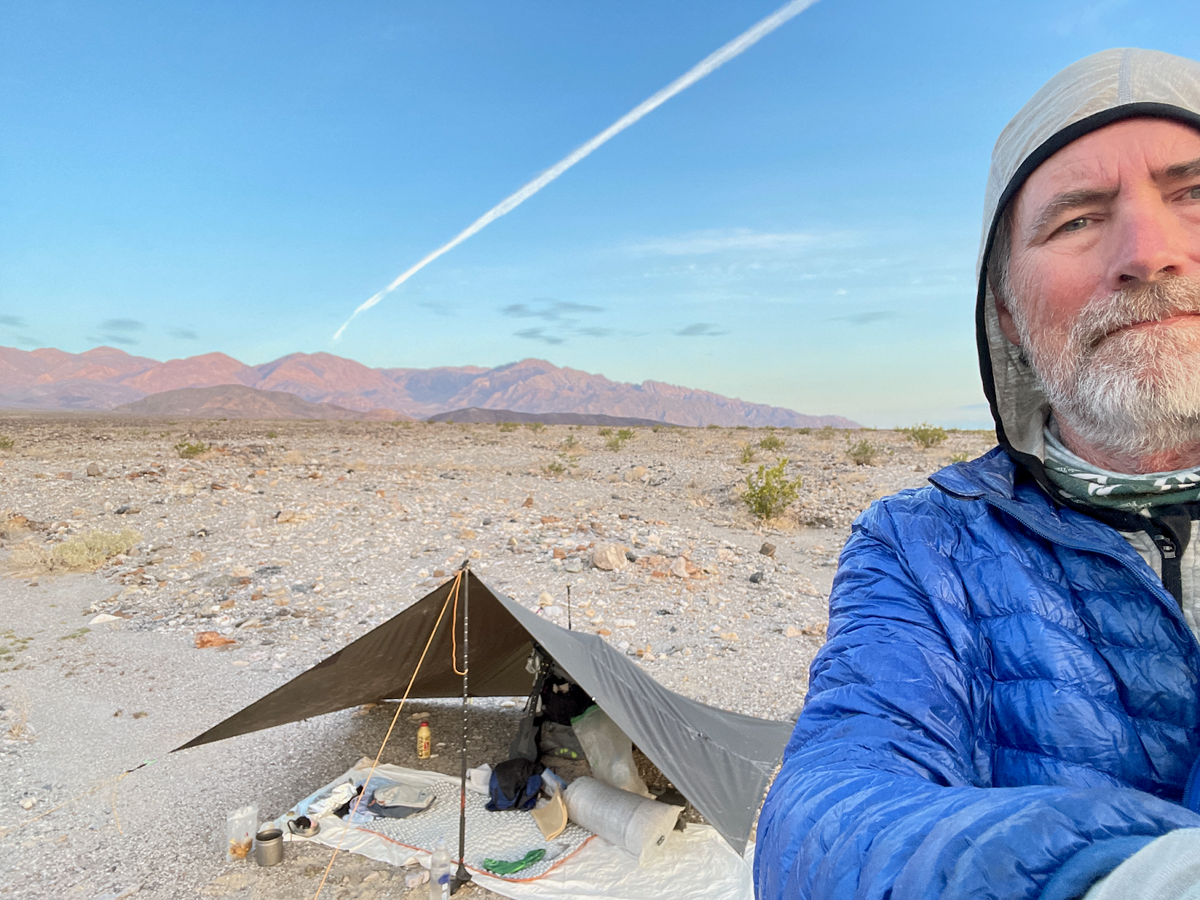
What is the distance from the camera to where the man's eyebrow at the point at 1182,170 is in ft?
3.67

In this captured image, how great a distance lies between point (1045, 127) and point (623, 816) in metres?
4.20

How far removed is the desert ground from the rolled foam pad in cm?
87

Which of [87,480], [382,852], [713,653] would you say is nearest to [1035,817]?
[382,852]

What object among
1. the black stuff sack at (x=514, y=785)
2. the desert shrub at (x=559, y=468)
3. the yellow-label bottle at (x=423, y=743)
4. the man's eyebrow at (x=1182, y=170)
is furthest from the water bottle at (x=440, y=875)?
the desert shrub at (x=559, y=468)

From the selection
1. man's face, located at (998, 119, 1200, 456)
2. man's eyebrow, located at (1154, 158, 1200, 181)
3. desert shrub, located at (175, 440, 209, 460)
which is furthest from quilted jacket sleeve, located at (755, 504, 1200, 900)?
desert shrub, located at (175, 440, 209, 460)

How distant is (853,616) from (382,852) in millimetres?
3993

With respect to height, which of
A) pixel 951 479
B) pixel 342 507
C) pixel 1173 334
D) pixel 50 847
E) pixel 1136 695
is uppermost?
pixel 1173 334

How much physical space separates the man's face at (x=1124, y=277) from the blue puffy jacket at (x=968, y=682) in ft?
0.72

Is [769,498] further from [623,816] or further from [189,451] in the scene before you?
[189,451]

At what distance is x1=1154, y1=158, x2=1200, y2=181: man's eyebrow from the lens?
112 cm

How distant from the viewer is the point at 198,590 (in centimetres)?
873

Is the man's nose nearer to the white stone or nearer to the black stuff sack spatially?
the black stuff sack

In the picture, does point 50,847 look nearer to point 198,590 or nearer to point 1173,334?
point 198,590

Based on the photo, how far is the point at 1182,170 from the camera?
44.1 inches
